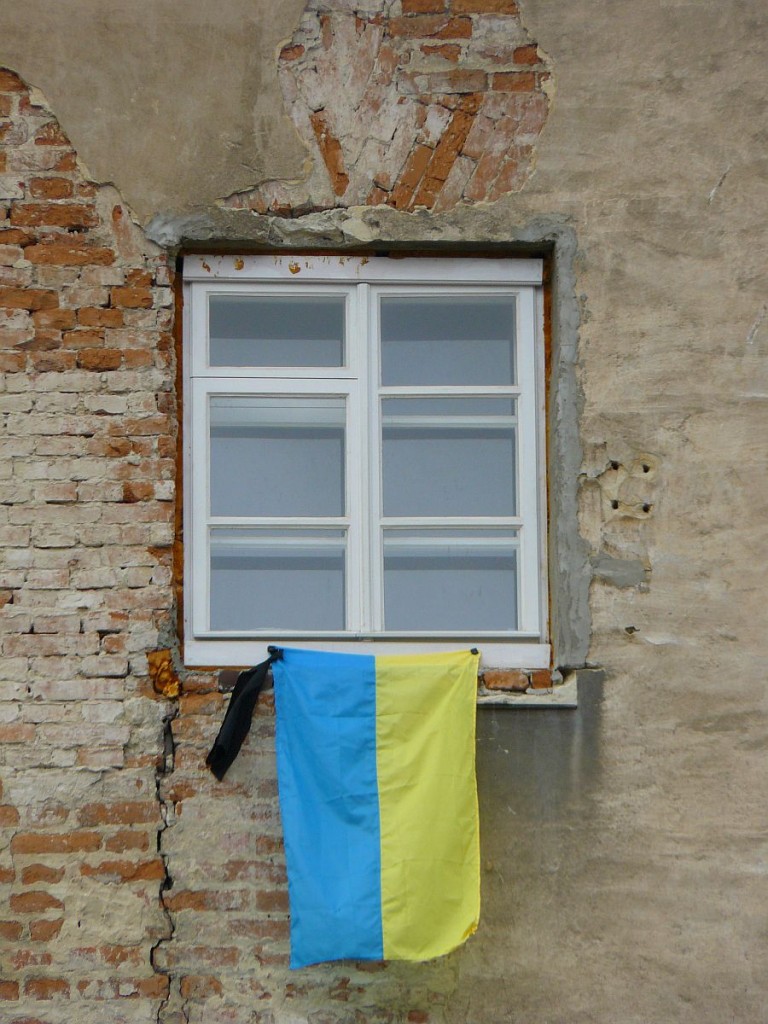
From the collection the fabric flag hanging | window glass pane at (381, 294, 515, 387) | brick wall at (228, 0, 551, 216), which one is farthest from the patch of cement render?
brick wall at (228, 0, 551, 216)

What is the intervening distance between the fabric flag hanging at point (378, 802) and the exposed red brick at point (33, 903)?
0.77 meters

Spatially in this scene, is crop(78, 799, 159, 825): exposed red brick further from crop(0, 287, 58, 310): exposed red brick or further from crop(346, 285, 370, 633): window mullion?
crop(0, 287, 58, 310): exposed red brick

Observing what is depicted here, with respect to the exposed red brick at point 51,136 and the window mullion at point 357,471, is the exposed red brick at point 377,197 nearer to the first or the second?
the window mullion at point 357,471

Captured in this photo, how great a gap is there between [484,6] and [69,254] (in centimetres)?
164

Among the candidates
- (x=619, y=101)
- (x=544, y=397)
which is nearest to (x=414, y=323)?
(x=544, y=397)

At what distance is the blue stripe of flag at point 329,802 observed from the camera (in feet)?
10.8

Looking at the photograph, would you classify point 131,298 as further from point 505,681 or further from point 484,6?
point 505,681

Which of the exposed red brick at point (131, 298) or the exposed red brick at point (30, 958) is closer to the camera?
the exposed red brick at point (30, 958)

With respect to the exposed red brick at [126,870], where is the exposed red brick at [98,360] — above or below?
above

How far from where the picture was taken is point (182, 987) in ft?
11.3

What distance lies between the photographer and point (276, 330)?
12.6 ft

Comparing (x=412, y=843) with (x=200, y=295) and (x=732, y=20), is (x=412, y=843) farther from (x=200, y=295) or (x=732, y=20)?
(x=732, y=20)

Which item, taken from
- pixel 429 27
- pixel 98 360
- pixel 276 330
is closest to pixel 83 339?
pixel 98 360

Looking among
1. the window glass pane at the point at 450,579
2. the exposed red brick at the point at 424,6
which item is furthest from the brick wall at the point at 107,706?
the exposed red brick at the point at 424,6
